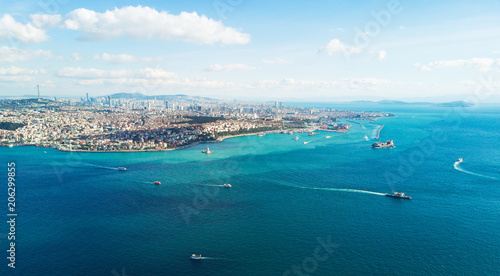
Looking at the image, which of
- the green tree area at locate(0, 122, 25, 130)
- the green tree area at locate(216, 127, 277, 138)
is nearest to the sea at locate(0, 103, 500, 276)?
the green tree area at locate(216, 127, 277, 138)

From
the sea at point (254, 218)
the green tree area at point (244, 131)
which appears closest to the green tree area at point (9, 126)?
the sea at point (254, 218)

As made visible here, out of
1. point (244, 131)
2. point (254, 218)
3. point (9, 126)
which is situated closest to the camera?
point (254, 218)

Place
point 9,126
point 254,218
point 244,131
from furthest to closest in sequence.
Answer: point 244,131
point 9,126
point 254,218

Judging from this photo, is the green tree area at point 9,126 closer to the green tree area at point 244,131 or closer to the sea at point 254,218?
the sea at point 254,218

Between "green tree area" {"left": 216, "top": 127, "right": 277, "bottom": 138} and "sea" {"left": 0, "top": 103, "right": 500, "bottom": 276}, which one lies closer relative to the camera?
"sea" {"left": 0, "top": 103, "right": 500, "bottom": 276}

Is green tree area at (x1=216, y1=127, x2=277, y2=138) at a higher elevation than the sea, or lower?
higher

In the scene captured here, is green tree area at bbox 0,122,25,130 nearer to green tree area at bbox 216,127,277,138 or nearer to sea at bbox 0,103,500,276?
sea at bbox 0,103,500,276

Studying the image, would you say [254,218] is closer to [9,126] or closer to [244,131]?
[244,131]

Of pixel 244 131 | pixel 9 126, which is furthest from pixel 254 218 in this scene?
pixel 9 126

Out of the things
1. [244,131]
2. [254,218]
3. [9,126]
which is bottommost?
[254,218]
